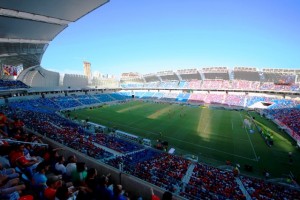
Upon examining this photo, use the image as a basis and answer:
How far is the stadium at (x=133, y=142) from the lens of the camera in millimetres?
6035

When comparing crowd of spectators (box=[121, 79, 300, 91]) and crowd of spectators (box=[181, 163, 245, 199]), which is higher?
crowd of spectators (box=[121, 79, 300, 91])

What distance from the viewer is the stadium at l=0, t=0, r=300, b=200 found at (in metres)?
6.04

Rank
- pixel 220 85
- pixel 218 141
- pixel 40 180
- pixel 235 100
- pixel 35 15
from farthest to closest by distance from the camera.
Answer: pixel 220 85 < pixel 235 100 < pixel 218 141 < pixel 35 15 < pixel 40 180

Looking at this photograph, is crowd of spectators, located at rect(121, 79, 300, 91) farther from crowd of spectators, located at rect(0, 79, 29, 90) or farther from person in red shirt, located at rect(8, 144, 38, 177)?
person in red shirt, located at rect(8, 144, 38, 177)

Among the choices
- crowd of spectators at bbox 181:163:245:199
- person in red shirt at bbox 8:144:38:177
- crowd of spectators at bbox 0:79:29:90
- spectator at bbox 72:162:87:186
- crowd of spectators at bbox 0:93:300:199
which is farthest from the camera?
crowd of spectators at bbox 0:79:29:90

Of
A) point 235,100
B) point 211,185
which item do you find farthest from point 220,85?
point 211,185

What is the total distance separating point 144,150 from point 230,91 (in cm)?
5318

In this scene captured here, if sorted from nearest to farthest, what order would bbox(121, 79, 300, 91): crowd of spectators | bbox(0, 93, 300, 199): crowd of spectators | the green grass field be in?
1. bbox(0, 93, 300, 199): crowd of spectators
2. the green grass field
3. bbox(121, 79, 300, 91): crowd of spectators

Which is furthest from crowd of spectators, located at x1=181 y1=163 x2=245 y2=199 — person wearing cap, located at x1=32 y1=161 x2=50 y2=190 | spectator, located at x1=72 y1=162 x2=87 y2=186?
person wearing cap, located at x1=32 y1=161 x2=50 y2=190

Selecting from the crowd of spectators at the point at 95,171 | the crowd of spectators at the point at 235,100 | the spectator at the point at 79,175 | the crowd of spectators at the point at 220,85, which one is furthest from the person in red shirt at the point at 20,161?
the crowd of spectators at the point at 220,85

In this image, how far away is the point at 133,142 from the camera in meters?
21.6

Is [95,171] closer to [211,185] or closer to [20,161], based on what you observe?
[20,161]

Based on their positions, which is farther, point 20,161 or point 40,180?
point 20,161

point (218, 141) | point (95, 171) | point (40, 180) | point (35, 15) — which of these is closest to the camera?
point (40, 180)
